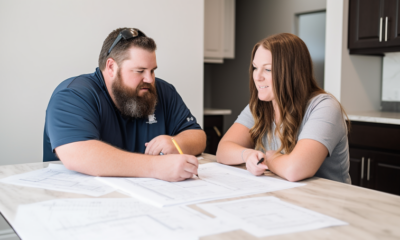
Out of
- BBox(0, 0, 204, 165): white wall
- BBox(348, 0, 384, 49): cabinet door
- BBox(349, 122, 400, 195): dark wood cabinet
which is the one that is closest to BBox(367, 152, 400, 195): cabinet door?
BBox(349, 122, 400, 195): dark wood cabinet

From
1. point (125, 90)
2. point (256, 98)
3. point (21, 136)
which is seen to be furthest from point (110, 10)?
point (256, 98)

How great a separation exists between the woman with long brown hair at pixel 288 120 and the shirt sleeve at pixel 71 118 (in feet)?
1.78

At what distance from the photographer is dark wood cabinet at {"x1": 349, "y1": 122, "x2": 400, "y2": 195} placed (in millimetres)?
2594

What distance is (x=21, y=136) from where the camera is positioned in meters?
2.34

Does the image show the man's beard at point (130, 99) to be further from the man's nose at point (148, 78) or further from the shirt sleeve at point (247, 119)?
the shirt sleeve at point (247, 119)

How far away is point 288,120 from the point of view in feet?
4.79

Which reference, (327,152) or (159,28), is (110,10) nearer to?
(159,28)

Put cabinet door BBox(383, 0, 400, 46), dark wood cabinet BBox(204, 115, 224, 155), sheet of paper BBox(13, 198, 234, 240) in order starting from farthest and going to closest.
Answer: dark wood cabinet BBox(204, 115, 224, 155)
cabinet door BBox(383, 0, 400, 46)
sheet of paper BBox(13, 198, 234, 240)

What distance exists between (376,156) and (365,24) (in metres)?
1.12

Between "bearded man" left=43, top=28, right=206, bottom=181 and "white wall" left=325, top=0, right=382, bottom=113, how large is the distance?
1.82 m

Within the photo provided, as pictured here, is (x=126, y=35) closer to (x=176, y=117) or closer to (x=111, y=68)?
(x=111, y=68)

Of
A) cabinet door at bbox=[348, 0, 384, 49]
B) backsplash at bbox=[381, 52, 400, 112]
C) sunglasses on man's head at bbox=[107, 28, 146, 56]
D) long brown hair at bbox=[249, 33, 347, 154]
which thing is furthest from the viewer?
backsplash at bbox=[381, 52, 400, 112]

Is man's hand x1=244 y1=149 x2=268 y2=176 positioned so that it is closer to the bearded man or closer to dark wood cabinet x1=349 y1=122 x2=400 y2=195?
the bearded man

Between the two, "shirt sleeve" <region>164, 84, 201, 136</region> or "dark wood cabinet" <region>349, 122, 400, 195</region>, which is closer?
"shirt sleeve" <region>164, 84, 201, 136</region>
